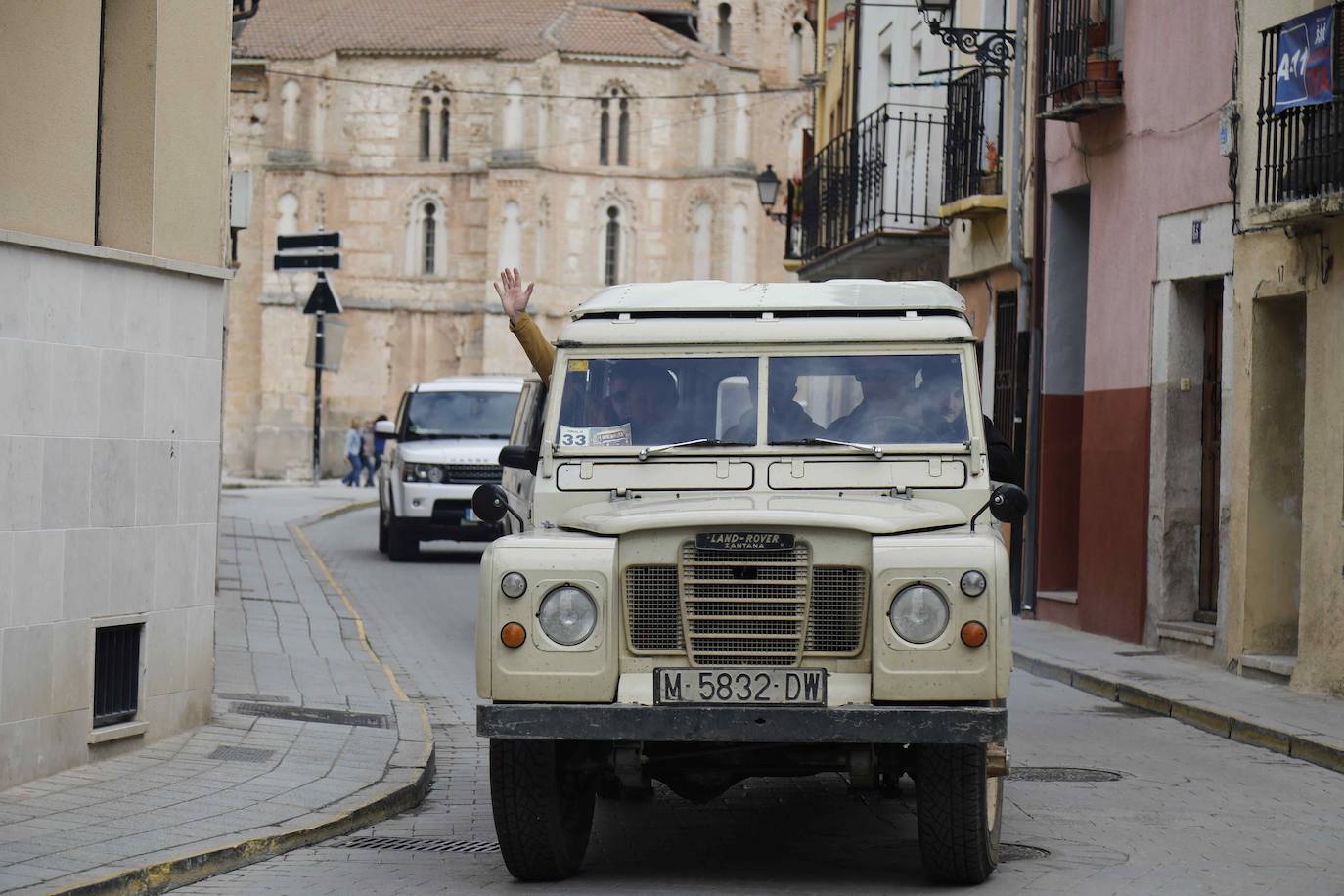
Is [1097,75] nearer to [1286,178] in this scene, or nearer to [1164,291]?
[1164,291]

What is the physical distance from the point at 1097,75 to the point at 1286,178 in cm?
450

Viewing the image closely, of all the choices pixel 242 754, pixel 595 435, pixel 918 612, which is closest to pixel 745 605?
pixel 918 612

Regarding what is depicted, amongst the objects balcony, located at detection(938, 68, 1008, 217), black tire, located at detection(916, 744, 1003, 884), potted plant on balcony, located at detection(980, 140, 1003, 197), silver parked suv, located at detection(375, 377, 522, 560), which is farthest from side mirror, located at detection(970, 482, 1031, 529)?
silver parked suv, located at detection(375, 377, 522, 560)

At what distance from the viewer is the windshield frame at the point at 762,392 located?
874 cm

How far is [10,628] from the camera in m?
9.47

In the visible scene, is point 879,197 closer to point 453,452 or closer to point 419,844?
point 453,452

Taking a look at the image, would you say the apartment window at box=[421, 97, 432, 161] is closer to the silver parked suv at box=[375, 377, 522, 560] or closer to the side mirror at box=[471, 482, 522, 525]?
the silver parked suv at box=[375, 377, 522, 560]

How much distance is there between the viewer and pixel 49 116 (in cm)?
1032

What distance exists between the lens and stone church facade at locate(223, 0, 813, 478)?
278 feet

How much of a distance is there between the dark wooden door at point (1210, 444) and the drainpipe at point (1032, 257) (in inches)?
143

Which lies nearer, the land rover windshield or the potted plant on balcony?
the land rover windshield

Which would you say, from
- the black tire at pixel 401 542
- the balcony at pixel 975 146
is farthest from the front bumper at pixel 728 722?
the black tire at pixel 401 542

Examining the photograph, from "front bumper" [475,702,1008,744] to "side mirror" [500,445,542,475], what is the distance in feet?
5.99

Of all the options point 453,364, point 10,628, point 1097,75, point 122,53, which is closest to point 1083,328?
point 1097,75
